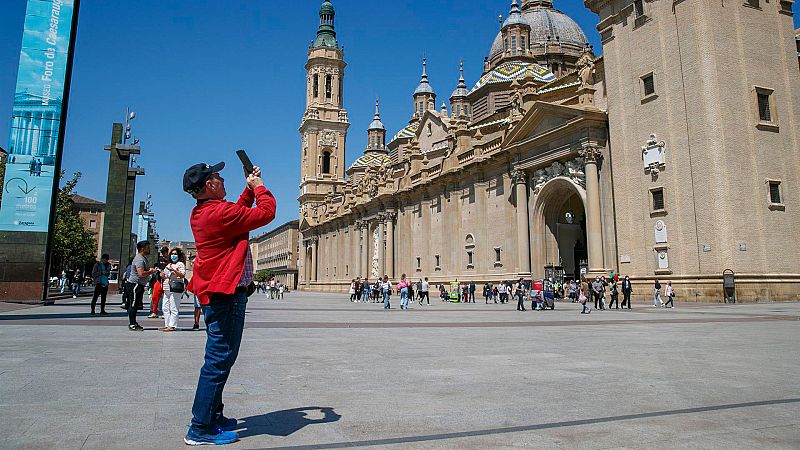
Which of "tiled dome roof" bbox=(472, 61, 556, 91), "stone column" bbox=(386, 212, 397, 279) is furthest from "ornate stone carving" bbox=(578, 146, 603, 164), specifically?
"stone column" bbox=(386, 212, 397, 279)

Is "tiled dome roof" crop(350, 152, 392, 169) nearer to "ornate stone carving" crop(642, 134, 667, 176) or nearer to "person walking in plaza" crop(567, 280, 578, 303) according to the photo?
"person walking in plaza" crop(567, 280, 578, 303)

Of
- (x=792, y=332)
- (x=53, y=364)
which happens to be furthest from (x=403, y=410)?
(x=792, y=332)

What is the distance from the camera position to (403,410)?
436cm

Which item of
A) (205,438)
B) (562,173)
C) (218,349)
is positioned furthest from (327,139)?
(205,438)

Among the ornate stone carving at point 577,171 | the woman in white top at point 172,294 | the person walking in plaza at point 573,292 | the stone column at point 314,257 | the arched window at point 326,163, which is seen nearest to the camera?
the woman in white top at point 172,294

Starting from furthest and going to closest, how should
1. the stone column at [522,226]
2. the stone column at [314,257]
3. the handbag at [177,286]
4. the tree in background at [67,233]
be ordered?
1. the stone column at [314,257]
2. the tree in background at [67,233]
3. the stone column at [522,226]
4. the handbag at [177,286]

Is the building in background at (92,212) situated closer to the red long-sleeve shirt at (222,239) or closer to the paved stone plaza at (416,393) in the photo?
the paved stone plaza at (416,393)

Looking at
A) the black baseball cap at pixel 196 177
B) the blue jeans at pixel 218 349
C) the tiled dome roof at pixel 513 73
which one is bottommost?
the blue jeans at pixel 218 349

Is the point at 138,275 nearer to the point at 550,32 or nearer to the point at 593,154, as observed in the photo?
the point at 593,154

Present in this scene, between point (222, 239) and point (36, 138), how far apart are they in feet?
61.1

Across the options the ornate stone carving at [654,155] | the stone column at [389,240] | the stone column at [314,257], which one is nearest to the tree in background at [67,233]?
the stone column at [389,240]

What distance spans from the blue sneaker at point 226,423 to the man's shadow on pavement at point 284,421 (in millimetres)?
60

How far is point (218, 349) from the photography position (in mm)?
3695

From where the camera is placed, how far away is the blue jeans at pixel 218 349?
3533mm
